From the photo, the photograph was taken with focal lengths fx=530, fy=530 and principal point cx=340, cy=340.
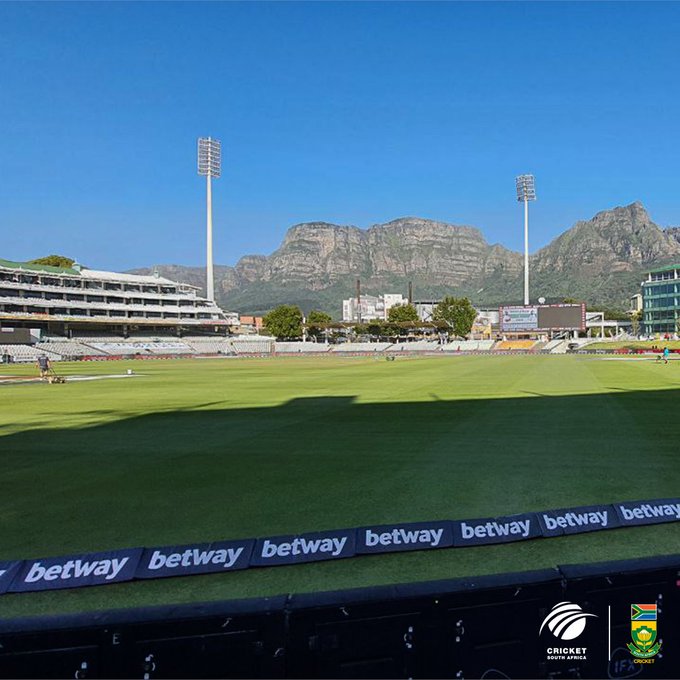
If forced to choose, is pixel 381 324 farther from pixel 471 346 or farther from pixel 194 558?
pixel 194 558

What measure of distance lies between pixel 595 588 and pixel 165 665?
3.09m

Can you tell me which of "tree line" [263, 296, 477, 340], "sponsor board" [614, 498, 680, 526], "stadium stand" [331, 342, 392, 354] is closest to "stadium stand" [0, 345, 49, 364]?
"stadium stand" [331, 342, 392, 354]

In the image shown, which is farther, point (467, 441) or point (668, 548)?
point (467, 441)

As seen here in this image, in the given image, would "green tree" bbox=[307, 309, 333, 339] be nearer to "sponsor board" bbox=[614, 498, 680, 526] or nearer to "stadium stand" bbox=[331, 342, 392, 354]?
"stadium stand" bbox=[331, 342, 392, 354]

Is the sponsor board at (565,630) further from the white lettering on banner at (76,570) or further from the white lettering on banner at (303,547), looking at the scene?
the white lettering on banner at (76,570)

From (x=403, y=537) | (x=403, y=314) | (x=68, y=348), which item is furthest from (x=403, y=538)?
(x=403, y=314)

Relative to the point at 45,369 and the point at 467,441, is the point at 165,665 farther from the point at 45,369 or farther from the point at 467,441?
the point at 45,369

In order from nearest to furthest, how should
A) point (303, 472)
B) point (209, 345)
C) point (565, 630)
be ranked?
1. point (565, 630)
2. point (303, 472)
3. point (209, 345)

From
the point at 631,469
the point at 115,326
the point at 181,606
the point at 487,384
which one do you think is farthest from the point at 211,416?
the point at 115,326

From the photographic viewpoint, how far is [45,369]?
113ft

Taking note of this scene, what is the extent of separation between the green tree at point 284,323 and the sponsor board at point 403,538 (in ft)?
453

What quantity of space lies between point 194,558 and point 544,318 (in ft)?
359

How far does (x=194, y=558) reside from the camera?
519 centimetres

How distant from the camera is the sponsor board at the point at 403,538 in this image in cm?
554
